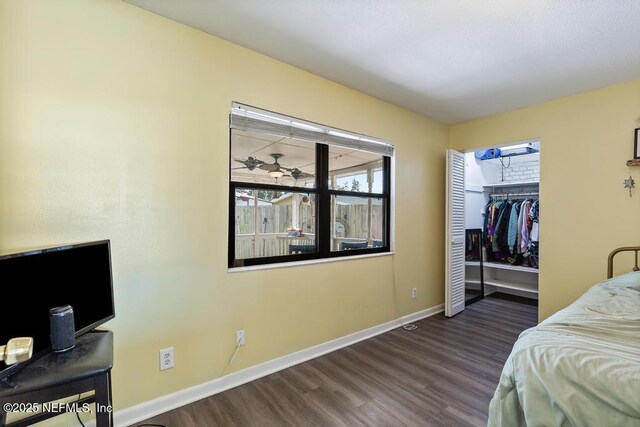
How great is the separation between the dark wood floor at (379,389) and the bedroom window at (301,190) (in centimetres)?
88

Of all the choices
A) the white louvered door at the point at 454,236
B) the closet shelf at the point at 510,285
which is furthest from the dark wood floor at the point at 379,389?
the closet shelf at the point at 510,285

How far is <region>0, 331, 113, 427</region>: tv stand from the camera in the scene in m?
1.08

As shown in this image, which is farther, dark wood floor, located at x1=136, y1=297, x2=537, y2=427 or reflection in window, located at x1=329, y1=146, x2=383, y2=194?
reflection in window, located at x1=329, y1=146, x2=383, y2=194

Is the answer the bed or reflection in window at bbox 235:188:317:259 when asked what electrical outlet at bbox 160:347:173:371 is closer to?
reflection in window at bbox 235:188:317:259

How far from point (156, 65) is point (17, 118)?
0.75m

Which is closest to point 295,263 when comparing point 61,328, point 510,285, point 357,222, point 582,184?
point 357,222

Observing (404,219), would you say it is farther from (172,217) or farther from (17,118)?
(17,118)

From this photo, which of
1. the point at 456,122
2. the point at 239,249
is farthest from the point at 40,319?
the point at 456,122

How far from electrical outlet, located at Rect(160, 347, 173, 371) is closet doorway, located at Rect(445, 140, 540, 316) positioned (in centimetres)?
301

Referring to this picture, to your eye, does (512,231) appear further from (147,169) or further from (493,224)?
(147,169)

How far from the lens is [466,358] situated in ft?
8.41

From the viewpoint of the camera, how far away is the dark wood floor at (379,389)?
180 cm

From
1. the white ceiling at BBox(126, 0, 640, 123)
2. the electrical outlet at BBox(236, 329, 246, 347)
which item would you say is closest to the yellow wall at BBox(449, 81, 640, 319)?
the white ceiling at BBox(126, 0, 640, 123)

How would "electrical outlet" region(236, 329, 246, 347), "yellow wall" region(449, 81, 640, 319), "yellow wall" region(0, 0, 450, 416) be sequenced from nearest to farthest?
"yellow wall" region(0, 0, 450, 416), "electrical outlet" region(236, 329, 246, 347), "yellow wall" region(449, 81, 640, 319)
